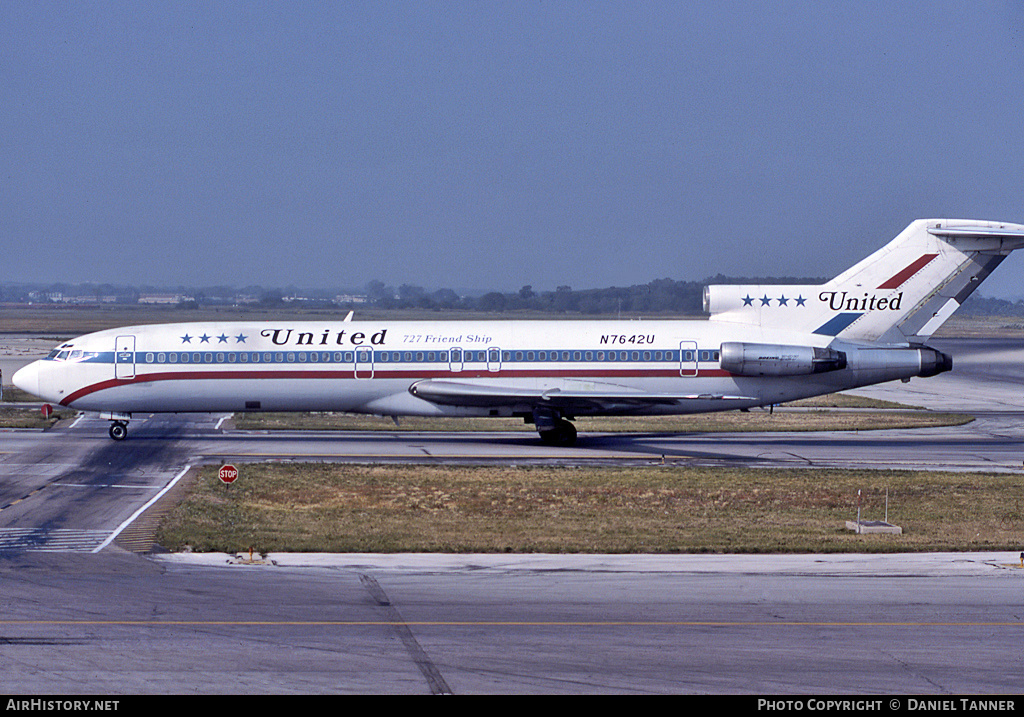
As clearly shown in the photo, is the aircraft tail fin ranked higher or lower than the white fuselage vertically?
higher

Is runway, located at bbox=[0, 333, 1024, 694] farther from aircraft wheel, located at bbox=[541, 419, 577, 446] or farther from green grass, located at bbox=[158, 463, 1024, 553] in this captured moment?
aircraft wheel, located at bbox=[541, 419, 577, 446]

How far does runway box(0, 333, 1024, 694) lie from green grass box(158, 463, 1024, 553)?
44.3 inches

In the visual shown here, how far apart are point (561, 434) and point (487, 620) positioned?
20.1 m

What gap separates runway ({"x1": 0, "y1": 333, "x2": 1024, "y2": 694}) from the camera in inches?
500

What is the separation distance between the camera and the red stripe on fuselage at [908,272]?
35.3 m

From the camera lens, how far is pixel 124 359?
3494 centimetres

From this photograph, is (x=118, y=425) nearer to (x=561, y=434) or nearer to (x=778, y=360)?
(x=561, y=434)

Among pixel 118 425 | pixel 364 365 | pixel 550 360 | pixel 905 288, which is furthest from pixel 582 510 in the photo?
pixel 118 425

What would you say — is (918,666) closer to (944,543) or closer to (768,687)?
(768,687)

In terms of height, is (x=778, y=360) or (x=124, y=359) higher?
(x=778, y=360)

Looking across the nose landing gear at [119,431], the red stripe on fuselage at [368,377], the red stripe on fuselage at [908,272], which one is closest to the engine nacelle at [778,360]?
the red stripe on fuselage at [368,377]

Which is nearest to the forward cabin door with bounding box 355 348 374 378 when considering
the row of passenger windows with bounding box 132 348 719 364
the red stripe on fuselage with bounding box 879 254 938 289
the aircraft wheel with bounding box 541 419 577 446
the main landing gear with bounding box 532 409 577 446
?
the row of passenger windows with bounding box 132 348 719 364

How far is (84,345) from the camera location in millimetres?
35469

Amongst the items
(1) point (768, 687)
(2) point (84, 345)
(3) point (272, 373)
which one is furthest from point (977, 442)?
(2) point (84, 345)
